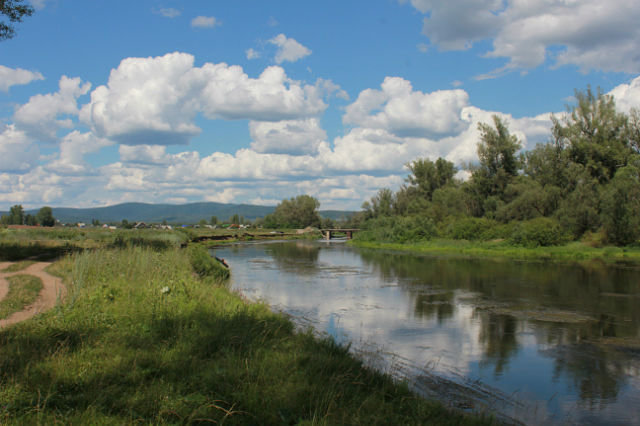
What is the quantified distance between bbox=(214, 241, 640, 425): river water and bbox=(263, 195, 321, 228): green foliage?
123 metres

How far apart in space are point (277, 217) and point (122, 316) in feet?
486

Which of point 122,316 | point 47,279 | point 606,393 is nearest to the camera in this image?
point 606,393

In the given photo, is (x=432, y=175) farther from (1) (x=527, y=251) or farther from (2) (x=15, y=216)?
(2) (x=15, y=216)

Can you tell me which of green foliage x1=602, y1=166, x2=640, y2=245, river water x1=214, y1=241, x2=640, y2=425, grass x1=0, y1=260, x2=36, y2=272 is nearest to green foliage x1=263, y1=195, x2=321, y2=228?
green foliage x1=602, y1=166, x2=640, y2=245

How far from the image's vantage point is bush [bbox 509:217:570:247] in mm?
45094

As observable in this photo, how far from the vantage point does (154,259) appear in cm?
1822

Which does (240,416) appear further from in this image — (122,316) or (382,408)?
(122,316)

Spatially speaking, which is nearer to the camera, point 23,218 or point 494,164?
point 494,164

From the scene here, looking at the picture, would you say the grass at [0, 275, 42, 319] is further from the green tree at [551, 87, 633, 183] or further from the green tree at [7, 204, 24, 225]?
the green tree at [7, 204, 24, 225]

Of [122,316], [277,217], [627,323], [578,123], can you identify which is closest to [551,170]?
[578,123]

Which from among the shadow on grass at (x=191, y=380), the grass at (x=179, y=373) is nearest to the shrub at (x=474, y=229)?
the grass at (x=179, y=373)

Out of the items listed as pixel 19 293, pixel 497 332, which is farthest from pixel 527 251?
pixel 19 293

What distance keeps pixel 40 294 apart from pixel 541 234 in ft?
142

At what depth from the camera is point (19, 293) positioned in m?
11.9
